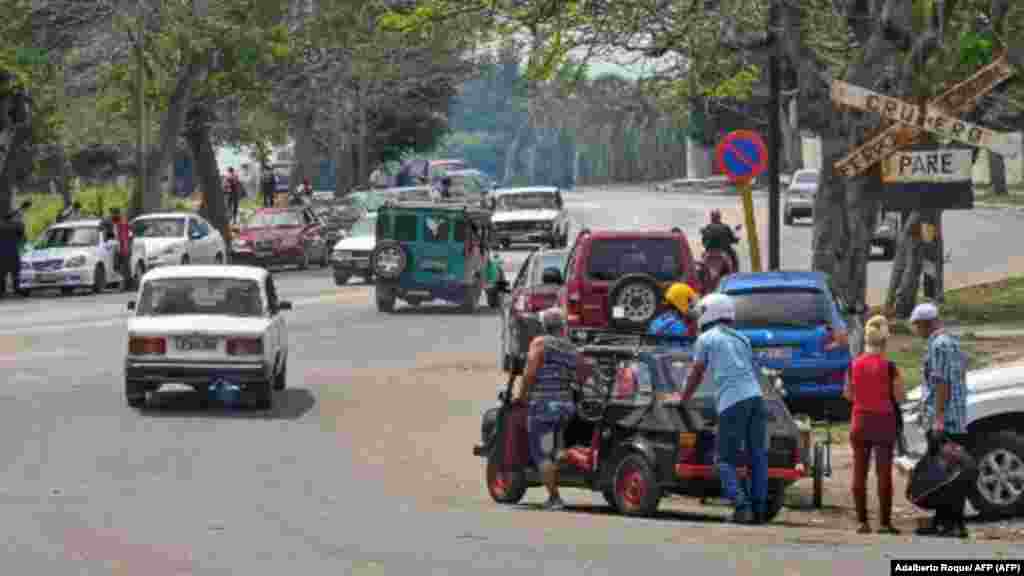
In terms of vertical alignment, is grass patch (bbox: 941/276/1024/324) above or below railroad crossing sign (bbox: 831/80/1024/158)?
below

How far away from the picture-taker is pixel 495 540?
14.7m

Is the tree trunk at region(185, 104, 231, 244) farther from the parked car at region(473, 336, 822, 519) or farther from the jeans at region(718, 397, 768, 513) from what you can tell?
the jeans at region(718, 397, 768, 513)

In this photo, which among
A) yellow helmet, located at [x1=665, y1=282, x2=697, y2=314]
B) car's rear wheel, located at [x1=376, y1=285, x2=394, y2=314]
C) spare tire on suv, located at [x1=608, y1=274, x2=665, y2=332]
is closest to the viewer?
yellow helmet, located at [x1=665, y1=282, x2=697, y2=314]

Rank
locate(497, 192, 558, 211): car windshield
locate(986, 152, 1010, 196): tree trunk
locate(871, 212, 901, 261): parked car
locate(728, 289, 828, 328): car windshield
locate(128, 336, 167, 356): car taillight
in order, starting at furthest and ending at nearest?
→ locate(986, 152, 1010, 196): tree trunk, locate(497, 192, 558, 211): car windshield, locate(871, 212, 901, 261): parked car, locate(128, 336, 167, 356): car taillight, locate(728, 289, 828, 328): car windshield

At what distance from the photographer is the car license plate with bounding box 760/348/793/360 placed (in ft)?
80.5

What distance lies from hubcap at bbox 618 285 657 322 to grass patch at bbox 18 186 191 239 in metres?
37.1

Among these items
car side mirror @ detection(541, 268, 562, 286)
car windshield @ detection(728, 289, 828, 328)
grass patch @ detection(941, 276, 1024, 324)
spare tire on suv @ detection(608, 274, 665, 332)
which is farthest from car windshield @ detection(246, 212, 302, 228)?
car windshield @ detection(728, 289, 828, 328)

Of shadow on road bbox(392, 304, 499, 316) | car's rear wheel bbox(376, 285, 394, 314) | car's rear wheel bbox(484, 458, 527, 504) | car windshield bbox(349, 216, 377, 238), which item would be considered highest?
car windshield bbox(349, 216, 377, 238)

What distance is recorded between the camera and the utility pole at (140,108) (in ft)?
192

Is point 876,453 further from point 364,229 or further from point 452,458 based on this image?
point 364,229

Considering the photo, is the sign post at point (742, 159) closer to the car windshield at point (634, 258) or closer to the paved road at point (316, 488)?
the paved road at point (316, 488)

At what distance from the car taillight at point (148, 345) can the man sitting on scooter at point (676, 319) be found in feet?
22.0

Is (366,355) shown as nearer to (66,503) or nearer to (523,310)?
(523,310)

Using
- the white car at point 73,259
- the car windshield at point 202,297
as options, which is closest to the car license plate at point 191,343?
the car windshield at point 202,297
